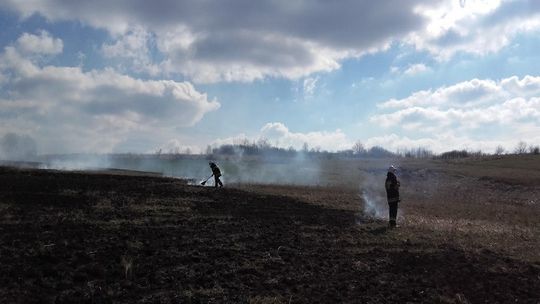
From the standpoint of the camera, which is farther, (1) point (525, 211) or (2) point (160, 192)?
(1) point (525, 211)

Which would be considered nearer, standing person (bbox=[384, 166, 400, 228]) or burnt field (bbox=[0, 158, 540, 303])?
burnt field (bbox=[0, 158, 540, 303])

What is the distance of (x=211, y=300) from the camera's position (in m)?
8.97

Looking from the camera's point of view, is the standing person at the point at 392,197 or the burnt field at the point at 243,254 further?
the standing person at the point at 392,197

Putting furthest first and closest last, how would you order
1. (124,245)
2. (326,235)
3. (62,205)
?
1. (62,205)
2. (326,235)
3. (124,245)

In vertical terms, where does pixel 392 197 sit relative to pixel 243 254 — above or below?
above

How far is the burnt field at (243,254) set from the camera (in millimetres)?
9602

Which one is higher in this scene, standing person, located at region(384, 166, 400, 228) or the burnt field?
standing person, located at region(384, 166, 400, 228)

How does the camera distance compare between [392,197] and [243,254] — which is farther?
[392,197]

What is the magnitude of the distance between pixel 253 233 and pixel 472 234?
357 inches

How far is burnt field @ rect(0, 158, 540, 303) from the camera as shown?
31.5ft

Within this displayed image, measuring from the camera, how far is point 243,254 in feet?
42.2

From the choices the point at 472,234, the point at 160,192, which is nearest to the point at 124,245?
the point at 472,234

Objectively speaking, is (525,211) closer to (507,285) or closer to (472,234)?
(472,234)

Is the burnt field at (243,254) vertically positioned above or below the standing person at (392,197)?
below
